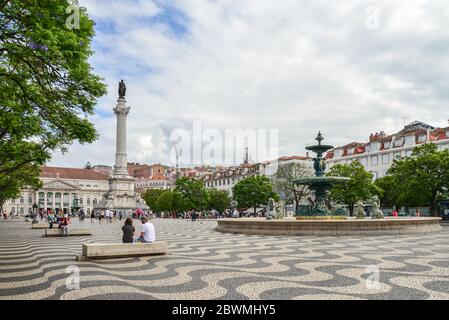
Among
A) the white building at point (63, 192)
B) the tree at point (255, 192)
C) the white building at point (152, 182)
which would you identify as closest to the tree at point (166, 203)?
the tree at point (255, 192)

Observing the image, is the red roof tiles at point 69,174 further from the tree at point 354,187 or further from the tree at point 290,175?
the tree at point 354,187

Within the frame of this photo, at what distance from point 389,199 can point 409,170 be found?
17.5 meters

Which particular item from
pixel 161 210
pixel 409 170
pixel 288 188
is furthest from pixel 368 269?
pixel 161 210

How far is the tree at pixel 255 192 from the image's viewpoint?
2864 inches

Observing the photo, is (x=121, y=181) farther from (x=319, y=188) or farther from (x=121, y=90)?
(x=319, y=188)

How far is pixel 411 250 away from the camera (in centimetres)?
1442

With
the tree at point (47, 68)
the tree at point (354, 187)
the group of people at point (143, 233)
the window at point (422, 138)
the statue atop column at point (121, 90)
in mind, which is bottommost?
the group of people at point (143, 233)

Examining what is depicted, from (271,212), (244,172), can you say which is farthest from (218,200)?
(271,212)

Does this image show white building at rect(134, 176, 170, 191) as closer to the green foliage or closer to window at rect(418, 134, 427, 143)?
the green foliage

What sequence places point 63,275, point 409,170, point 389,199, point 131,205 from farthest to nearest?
1. point 131,205
2. point 389,199
3. point 409,170
4. point 63,275

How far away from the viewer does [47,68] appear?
10.8m

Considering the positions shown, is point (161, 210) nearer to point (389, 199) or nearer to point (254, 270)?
point (389, 199)

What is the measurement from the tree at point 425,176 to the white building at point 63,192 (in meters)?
105

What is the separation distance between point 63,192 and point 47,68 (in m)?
137
